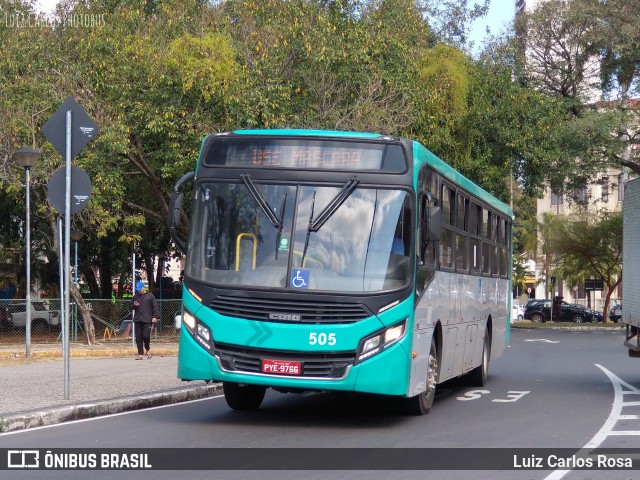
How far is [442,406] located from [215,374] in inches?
176

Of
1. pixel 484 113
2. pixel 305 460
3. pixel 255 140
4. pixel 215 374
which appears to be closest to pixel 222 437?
pixel 215 374

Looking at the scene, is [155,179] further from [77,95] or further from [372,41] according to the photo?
[372,41]

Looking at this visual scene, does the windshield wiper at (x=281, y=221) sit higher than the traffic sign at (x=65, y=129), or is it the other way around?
the traffic sign at (x=65, y=129)

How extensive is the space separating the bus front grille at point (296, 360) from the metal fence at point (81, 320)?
1869 cm

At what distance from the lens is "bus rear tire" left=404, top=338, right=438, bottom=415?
1388 centimetres

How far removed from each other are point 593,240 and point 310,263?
173 feet

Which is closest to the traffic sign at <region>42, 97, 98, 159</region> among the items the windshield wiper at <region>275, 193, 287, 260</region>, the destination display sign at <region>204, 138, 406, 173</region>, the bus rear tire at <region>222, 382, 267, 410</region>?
the destination display sign at <region>204, 138, 406, 173</region>

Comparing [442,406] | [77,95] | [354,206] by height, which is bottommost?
[442,406]

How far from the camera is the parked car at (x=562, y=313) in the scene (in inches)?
2704

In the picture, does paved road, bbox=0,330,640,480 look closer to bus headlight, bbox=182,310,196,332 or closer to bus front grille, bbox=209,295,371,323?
bus headlight, bbox=182,310,196,332

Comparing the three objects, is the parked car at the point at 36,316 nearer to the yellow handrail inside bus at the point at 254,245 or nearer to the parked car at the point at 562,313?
the yellow handrail inside bus at the point at 254,245

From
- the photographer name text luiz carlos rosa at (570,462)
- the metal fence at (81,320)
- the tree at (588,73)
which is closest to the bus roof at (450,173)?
the photographer name text luiz carlos rosa at (570,462)

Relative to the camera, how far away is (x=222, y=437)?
38.2ft

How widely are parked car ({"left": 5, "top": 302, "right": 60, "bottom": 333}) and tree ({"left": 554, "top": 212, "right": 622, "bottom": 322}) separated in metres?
37.8
